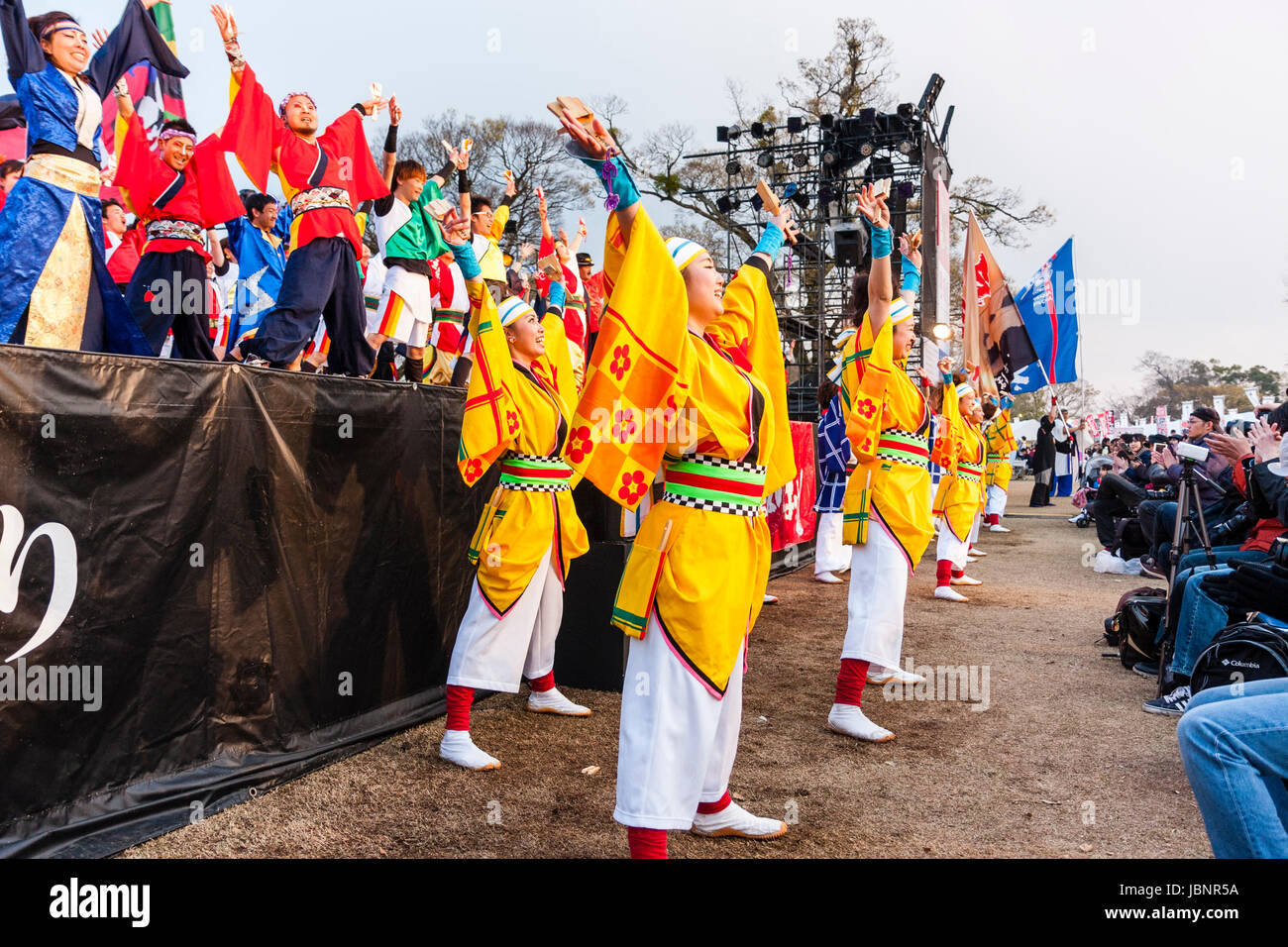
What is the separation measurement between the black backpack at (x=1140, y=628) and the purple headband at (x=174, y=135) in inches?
247

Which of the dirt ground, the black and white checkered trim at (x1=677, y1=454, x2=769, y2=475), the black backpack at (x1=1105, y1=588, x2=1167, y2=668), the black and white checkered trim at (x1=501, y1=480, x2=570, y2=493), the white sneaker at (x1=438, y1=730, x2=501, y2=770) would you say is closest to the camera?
the black and white checkered trim at (x1=677, y1=454, x2=769, y2=475)

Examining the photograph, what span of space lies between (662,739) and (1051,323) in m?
9.35

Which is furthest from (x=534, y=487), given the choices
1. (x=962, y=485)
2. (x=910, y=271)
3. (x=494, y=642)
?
(x=962, y=485)

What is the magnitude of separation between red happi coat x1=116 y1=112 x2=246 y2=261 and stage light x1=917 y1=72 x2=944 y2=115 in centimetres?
1333

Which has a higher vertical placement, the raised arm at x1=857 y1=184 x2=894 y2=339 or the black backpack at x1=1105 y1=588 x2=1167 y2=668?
the raised arm at x1=857 y1=184 x2=894 y2=339

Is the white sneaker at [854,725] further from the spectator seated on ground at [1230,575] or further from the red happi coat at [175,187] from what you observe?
the red happi coat at [175,187]

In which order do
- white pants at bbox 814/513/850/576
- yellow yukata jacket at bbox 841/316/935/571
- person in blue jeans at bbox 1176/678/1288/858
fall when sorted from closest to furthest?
person in blue jeans at bbox 1176/678/1288/858 → yellow yukata jacket at bbox 841/316/935/571 → white pants at bbox 814/513/850/576

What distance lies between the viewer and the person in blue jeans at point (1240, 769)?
6.77 feet

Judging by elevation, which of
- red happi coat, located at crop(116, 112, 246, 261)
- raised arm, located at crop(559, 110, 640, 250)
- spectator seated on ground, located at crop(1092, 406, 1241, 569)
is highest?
red happi coat, located at crop(116, 112, 246, 261)

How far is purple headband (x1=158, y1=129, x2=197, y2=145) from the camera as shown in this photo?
468 centimetres

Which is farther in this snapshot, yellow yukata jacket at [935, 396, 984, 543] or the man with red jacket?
yellow yukata jacket at [935, 396, 984, 543]

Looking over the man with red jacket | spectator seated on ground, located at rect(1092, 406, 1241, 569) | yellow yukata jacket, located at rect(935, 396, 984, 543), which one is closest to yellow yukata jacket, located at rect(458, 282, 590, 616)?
the man with red jacket

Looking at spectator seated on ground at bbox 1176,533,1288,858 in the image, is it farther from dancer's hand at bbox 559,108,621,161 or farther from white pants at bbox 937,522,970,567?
white pants at bbox 937,522,970,567
